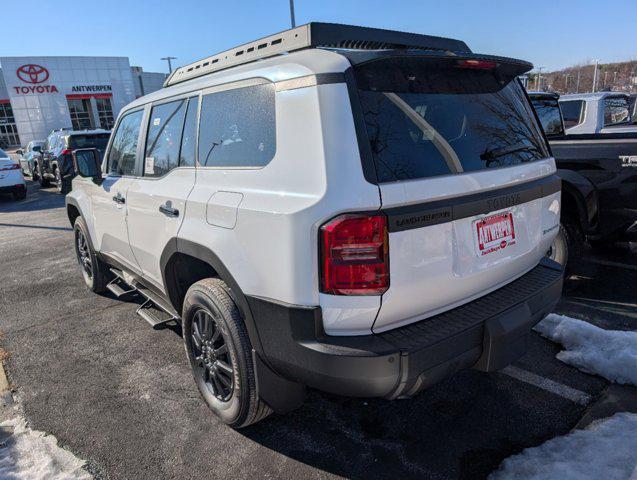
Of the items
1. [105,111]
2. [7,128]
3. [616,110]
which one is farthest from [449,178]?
[7,128]

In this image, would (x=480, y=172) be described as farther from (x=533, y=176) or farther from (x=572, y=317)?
(x=572, y=317)

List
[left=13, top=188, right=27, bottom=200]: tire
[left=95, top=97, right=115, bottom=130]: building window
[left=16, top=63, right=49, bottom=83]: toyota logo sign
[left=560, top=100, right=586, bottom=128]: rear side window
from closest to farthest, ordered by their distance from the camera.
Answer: [left=560, top=100, right=586, bottom=128]: rear side window, [left=13, top=188, right=27, bottom=200]: tire, [left=16, top=63, right=49, bottom=83]: toyota logo sign, [left=95, top=97, right=115, bottom=130]: building window

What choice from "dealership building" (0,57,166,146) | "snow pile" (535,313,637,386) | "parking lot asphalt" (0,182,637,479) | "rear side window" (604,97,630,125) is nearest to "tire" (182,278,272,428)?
"parking lot asphalt" (0,182,637,479)

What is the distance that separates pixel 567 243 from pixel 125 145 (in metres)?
4.23

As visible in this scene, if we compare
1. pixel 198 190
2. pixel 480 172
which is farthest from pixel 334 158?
pixel 198 190

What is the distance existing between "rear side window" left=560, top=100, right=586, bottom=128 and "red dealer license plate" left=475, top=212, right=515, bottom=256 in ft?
19.9

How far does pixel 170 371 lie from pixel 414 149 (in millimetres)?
2550

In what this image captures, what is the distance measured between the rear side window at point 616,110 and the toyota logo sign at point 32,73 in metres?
43.9

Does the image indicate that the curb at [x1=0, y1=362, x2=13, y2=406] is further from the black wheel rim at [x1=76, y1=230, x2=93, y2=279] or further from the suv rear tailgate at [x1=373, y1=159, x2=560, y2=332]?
the suv rear tailgate at [x1=373, y1=159, x2=560, y2=332]

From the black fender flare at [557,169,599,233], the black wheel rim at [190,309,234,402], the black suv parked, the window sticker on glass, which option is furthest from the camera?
the black suv parked

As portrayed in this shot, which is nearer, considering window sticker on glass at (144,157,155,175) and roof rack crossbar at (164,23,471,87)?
roof rack crossbar at (164,23,471,87)

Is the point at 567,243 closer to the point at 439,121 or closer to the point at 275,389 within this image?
the point at 439,121

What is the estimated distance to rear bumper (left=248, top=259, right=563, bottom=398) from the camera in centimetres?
194

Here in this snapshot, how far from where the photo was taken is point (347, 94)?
1963mm
